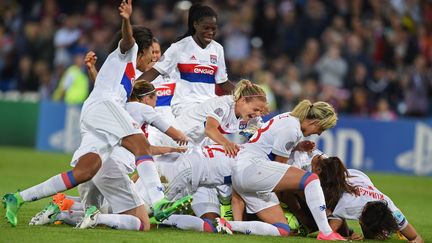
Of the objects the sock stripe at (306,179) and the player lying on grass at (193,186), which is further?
the player lying on grass at (193,186)

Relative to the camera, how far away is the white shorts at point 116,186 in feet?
29.9

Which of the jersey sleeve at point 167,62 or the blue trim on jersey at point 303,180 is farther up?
the jersey sleeve at point 167,62

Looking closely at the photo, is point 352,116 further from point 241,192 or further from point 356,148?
point 241,192

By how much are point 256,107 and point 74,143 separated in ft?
37.4

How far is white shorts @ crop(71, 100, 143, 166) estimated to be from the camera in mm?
9039

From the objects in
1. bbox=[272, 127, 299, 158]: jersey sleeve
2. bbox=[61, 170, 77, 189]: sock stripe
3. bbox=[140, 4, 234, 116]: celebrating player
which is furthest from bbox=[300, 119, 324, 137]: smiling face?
bbox=[140, 4, 234, 116]: celebrating player

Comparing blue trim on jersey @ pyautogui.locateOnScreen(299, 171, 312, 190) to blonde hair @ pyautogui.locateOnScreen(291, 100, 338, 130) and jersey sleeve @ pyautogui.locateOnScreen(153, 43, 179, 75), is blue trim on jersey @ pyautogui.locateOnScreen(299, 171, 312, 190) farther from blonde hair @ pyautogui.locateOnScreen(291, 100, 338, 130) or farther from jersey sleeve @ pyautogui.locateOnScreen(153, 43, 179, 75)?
jersey sleeve @ pyautogui.locateOnScreen(153, 43, 179, 75)

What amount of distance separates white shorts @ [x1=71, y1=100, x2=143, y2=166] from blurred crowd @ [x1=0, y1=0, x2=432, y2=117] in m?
11.8

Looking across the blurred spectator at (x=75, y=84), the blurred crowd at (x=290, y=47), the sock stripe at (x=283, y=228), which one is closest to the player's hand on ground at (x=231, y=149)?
the sock stripe at (x=283, y=228)

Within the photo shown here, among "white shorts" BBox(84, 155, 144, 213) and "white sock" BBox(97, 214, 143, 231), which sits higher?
"white shorts" BBox(84, 155, 144, 213)

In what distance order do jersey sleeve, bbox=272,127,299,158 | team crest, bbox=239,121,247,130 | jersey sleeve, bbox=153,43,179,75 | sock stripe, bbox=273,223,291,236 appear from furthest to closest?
jersey sleeve, bbox=153,43,179,75 → team crest, bbox=239,121,247,130 → sock stripe, bbox=273,223,291,236 → jersey sleeve, bbox=272,127,299,158

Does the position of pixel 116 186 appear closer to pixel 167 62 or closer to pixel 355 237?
pixel 355 237

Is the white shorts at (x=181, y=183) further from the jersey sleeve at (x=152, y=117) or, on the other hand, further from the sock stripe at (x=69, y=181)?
the sock stripe at (x=69, y=181)

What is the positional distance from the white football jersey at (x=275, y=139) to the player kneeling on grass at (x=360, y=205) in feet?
1.76
